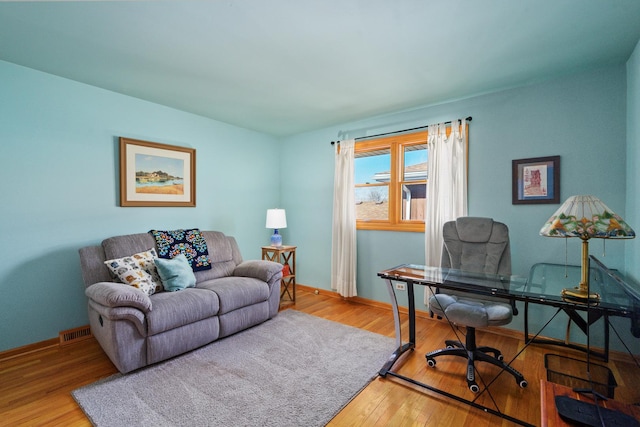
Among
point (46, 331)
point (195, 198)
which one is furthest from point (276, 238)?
point (46, 331)

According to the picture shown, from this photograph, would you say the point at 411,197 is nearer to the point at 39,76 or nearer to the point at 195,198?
the point at 195,198

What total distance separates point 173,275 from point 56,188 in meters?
1.33

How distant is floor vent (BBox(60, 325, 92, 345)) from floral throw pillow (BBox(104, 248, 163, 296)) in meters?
0.82

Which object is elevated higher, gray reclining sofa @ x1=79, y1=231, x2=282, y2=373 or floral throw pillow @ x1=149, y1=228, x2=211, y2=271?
floral throw pillow @ x1=149, y1=228, x2=211, y2=271

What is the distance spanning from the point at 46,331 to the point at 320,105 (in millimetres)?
3492

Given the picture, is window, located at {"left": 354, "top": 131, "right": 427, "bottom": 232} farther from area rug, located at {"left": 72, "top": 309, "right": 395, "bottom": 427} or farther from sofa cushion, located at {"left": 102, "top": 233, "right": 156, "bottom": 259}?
sofa cushion, located at {"left": 102, "top": 233, "right": 156, "bottom": 259}

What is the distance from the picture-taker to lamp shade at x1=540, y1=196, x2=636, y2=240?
4.99 ft

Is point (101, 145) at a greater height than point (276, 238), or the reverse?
point (101, 145)

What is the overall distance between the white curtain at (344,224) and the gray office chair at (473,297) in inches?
56.1

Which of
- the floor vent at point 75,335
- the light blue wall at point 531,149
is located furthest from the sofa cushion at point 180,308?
the light blue wall at point 531,149

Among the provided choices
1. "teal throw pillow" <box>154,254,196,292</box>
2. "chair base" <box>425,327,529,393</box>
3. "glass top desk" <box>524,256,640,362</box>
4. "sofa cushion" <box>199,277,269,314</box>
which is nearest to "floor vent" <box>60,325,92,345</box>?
"teal throw pillow" <box>154,254,196,292</box>

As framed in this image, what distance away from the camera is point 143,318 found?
2.21 m

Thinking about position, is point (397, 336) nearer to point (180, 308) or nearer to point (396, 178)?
point (180, 308)

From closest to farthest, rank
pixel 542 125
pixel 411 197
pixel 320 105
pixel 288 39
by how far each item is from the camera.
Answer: pixel 288 39 < pixel 542 125 < pixel 320 105 < pixel 411 197
